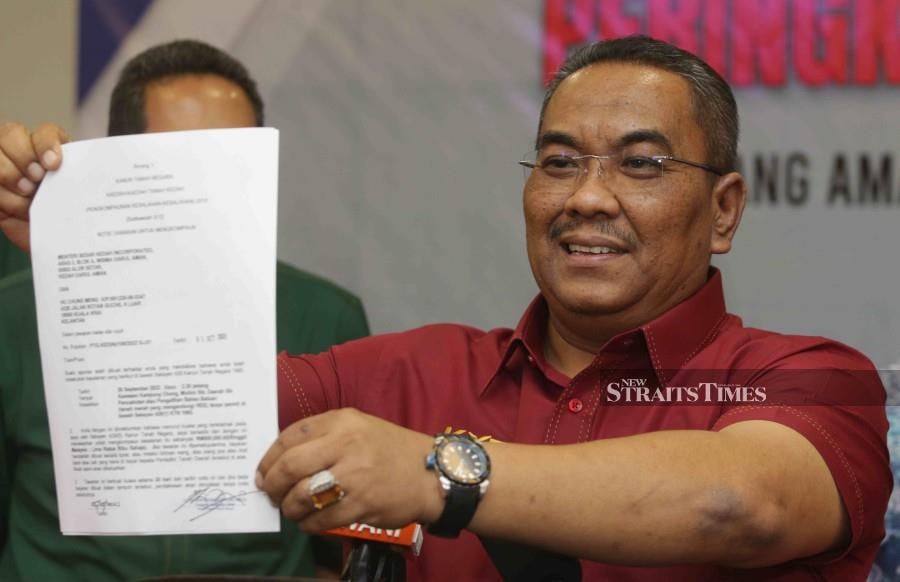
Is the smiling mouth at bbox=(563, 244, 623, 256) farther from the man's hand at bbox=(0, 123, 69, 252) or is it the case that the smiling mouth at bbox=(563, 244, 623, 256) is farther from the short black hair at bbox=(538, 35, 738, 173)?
the man's hand at bbox=(0, 123, 69, 252)

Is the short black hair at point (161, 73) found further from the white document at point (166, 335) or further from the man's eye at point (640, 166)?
the white document at point (166, 335)

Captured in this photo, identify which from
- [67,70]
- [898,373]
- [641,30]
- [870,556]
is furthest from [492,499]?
[67,70]

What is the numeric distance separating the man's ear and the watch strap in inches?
33.3

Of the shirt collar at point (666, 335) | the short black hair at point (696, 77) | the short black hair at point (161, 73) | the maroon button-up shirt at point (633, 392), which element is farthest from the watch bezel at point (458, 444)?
the short black hair at point (161, 73)

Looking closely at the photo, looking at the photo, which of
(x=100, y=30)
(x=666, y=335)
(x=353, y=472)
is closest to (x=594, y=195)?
(x=666, y=335)

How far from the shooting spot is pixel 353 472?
42.6 inches

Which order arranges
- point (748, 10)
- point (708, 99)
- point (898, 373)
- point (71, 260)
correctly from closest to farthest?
point (71, 260) < point (708, 99) < point (898, 373) < point (748, 10)

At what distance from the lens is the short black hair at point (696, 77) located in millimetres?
1726

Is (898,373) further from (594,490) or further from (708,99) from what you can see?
(594,490)

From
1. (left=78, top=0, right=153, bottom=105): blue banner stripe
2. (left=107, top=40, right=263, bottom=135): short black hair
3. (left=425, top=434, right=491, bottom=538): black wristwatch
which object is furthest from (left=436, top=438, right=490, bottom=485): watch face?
(left=78, top=0, right=153, bottom=105): blue banner stripe

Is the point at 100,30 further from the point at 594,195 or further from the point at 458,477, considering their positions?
the point at 458,477

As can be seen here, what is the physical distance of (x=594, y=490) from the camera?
1152 millimetres

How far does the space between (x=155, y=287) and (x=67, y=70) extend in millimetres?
2201

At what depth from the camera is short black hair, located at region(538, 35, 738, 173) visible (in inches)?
67.9
